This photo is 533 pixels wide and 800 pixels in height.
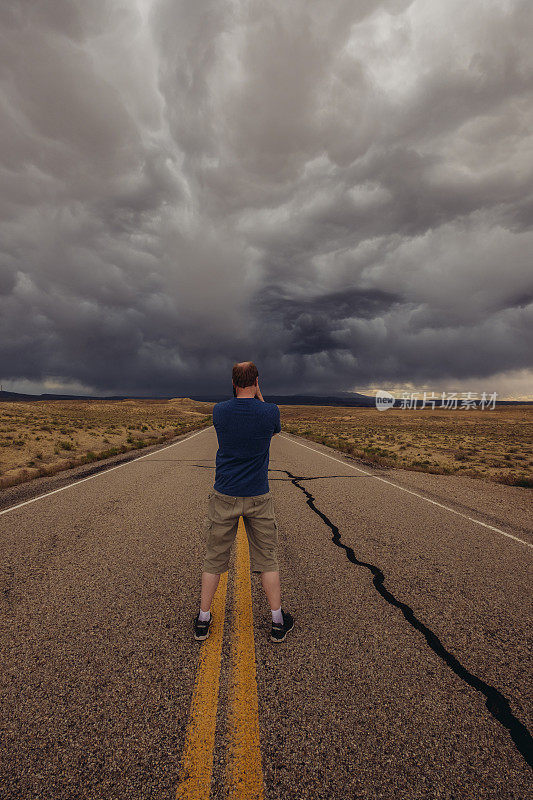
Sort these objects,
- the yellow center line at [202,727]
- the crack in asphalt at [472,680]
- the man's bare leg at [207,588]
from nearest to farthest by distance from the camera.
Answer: the yellow center line at [202,727]
the crack in asphalt at [472,680]
the man's bare leg at [207,588]

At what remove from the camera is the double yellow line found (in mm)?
1808

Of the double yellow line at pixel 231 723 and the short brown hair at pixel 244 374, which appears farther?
the short brown hair at pixel 244 374

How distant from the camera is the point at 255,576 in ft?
13.6

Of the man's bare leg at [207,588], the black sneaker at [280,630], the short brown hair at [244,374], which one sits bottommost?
the black sneaker at [280,630]

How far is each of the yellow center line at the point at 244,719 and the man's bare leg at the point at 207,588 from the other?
14.3 inches

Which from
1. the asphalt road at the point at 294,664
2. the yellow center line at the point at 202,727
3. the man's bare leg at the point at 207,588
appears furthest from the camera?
the man's bare leg at the point at 207,588

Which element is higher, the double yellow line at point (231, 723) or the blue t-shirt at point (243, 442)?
the blue t-shirt at point (243, 442)

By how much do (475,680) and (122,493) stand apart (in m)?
7.12

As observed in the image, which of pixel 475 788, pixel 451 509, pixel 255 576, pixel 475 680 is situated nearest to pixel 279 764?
pixel 475 788

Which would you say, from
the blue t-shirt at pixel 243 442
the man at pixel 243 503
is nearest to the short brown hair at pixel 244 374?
the man at pixel 243 503

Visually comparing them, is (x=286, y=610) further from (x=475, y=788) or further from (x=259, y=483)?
(x=475, y=788)

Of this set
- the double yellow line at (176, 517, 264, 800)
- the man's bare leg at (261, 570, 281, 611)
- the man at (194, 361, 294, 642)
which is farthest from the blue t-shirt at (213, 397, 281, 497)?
the double yellow line at (176, 517, 264, 800)

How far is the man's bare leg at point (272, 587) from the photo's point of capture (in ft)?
9.89

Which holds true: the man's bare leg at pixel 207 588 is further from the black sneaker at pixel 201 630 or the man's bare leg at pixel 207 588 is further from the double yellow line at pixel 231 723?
the double yellow line at pixel 231 723
